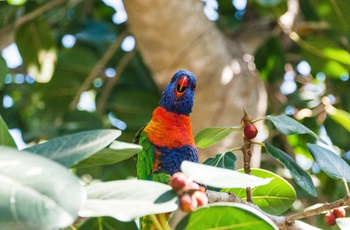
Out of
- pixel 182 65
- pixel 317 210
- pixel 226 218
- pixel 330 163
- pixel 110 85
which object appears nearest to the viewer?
pixel 226 218

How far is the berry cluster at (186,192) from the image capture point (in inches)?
34.5

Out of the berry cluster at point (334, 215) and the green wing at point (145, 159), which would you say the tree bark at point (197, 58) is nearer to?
the green wing at point (145, 159)

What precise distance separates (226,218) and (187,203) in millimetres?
114

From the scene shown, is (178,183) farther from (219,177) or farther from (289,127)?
(289,127)

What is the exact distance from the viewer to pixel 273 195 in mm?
1357

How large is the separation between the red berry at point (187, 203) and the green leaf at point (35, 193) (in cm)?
19

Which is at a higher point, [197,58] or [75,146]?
[75,146]

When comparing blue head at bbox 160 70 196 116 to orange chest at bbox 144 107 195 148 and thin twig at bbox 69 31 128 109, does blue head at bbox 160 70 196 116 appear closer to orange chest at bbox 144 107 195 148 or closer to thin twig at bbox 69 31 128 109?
orange chest at bbox 144 107 195 148

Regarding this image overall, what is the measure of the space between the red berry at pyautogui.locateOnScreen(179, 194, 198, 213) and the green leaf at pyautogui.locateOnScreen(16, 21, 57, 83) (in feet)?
5.98

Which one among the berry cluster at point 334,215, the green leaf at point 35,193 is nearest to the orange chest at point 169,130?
the berry cluster at point 334,215

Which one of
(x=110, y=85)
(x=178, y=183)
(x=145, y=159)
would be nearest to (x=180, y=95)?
(x=145, y=159)

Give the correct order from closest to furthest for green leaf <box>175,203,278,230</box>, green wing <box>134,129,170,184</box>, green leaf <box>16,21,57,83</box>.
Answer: green leaf <box>175,203,278,230</box> → green wing <box>134,129,170,184</box> → green leaf <box>16,21,57,83</box>

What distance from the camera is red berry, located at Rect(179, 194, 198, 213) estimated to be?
87 cm

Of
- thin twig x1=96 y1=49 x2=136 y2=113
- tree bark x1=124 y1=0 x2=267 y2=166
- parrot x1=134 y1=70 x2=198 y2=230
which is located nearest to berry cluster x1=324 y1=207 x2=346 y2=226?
parrot x1=134 y1=70 x2=198 y2=230
